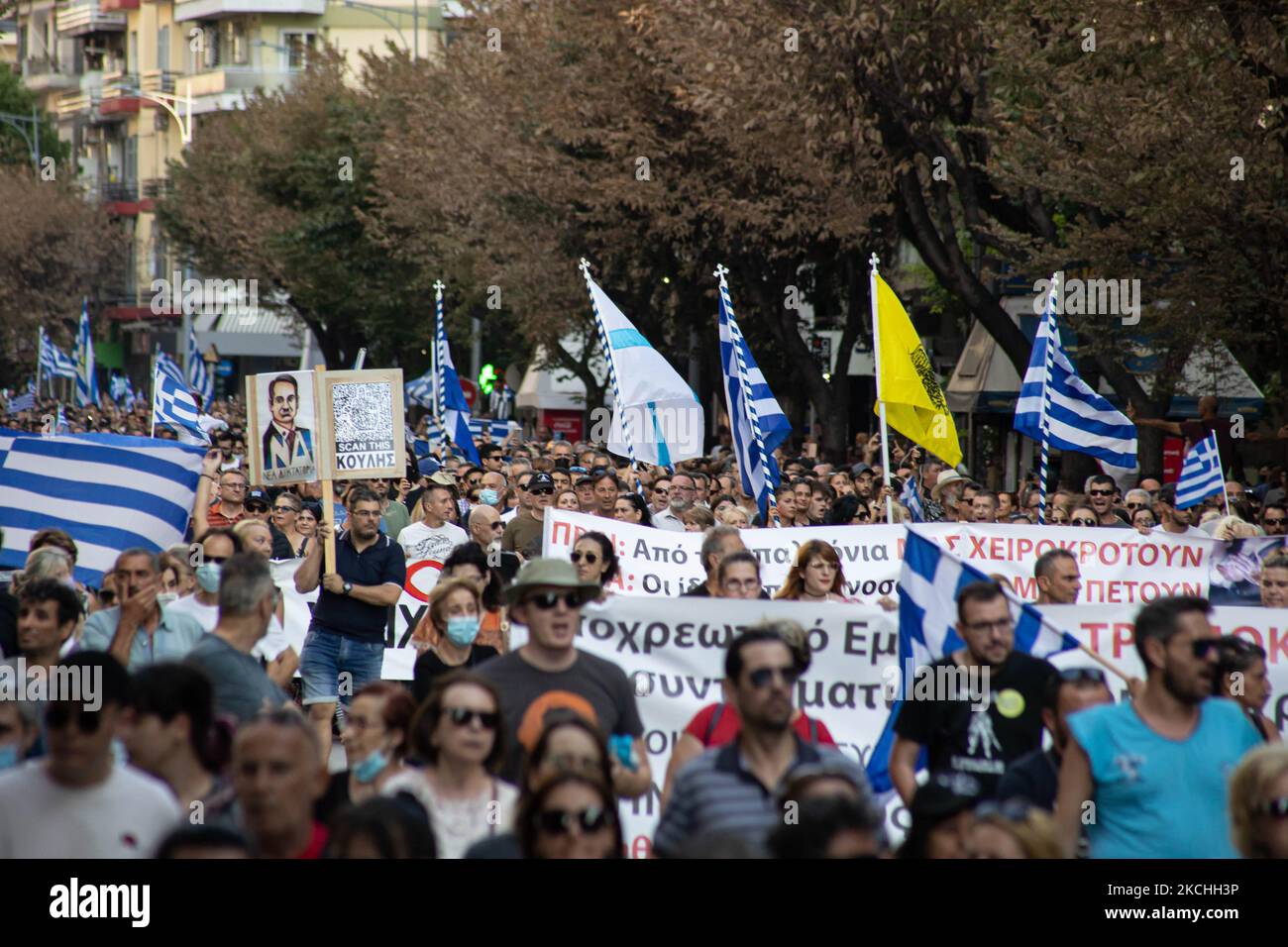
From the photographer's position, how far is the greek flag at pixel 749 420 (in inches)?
601

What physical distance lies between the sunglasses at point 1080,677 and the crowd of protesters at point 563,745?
14mm

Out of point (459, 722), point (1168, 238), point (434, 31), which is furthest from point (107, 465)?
point (434, 31)

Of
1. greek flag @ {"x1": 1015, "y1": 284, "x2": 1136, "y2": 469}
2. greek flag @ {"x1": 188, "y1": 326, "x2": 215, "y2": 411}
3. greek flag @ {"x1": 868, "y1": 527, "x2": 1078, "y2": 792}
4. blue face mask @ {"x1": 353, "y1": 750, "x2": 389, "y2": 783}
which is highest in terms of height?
greek flag @ {"x1": 188, "y1": 326, "x2": 215, "y2": 411}

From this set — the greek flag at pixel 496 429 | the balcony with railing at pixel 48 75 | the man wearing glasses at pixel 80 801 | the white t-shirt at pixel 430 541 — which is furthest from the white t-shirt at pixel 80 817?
the balcony with railing at pixel 48 75

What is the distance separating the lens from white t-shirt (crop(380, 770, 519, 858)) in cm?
564

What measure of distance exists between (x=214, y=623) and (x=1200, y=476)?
27.4ft

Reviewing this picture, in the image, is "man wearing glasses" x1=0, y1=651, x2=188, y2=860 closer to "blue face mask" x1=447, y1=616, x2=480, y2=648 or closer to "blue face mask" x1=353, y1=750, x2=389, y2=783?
"blue face mask" x1=353, y1=750, x2=389, y2=783

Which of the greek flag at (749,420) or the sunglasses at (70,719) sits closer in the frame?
the sunglasses at (70,719)

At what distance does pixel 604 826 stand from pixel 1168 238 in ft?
48.6

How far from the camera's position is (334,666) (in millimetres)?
11180

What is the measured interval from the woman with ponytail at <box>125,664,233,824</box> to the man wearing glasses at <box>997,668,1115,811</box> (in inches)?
89.9

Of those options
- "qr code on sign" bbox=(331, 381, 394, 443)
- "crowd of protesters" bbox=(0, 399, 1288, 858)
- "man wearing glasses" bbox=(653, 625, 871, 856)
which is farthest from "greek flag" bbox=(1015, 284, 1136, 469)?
"man wearing glasses" bbox=(653, 625, 871, 856)

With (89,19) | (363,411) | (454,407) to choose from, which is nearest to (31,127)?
(89,19)

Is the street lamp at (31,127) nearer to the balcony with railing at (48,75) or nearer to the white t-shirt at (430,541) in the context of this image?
the balcony with railing at (48,75)
